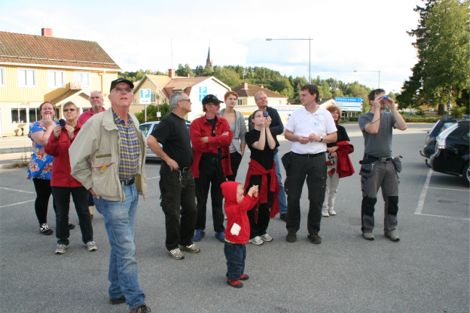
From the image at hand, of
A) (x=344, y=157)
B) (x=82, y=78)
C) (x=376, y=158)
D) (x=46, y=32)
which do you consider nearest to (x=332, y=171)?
(x=344, y=157)

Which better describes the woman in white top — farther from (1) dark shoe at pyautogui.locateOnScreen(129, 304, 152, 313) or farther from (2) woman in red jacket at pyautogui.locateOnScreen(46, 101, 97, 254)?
(1) dark shoe at pyautogui.locateOnScreen(129, 304, 152, 313)

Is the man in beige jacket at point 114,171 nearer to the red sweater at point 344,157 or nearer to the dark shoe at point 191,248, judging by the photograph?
the dark shoe at point 191,248

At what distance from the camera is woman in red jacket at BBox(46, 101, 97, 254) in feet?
17.9

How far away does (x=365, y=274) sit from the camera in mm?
4855

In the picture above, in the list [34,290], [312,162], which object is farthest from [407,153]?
[34,290]

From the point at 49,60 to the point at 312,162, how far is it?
36941 mm

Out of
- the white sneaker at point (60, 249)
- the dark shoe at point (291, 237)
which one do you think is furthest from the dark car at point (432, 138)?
the white sneaker at point (60, 249)

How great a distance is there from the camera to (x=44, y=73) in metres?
37.8

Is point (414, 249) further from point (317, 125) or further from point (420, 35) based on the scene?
point (420, 35)

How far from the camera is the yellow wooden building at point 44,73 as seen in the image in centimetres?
3512

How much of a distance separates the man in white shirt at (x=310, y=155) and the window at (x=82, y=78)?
37.2 metres

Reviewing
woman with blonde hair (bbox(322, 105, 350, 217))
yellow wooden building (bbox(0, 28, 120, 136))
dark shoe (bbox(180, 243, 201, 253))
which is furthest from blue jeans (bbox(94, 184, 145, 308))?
yellow wooden building (bbox(0, 28, 120, 136))

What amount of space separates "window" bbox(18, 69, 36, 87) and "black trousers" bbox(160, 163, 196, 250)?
117ft

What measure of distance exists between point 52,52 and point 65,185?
37142 millimetres
